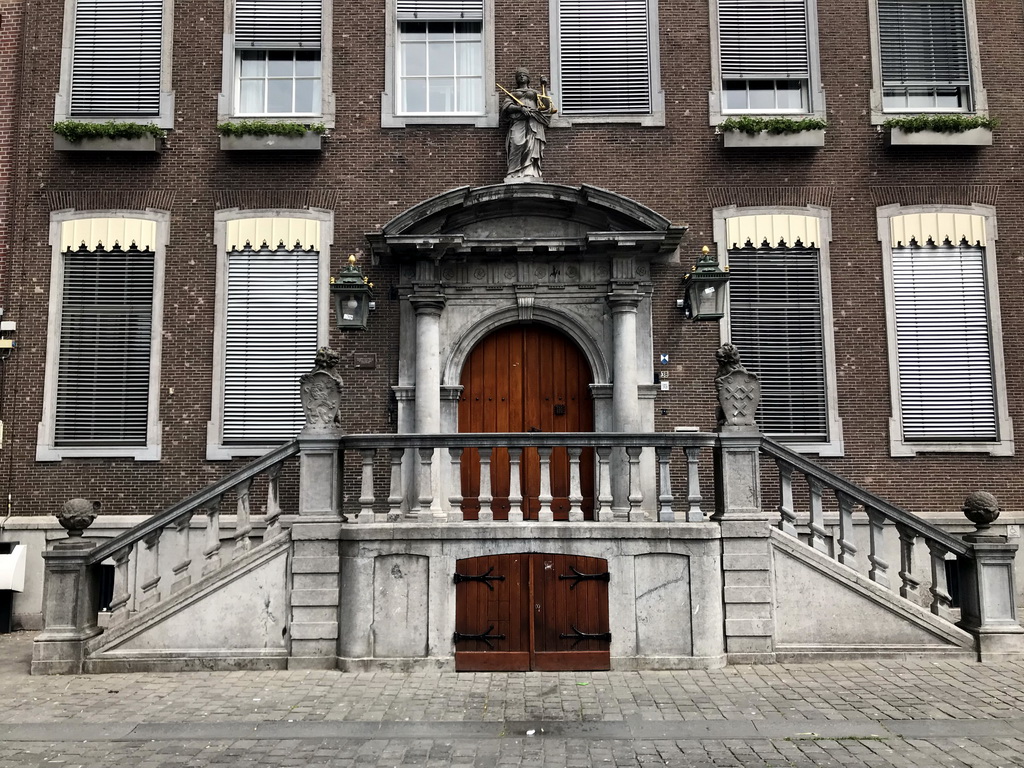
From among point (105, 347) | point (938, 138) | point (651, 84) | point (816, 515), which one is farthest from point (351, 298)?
point (938, 138)

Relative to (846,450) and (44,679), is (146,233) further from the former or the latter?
(846,450)

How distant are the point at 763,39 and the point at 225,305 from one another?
28.1 feet

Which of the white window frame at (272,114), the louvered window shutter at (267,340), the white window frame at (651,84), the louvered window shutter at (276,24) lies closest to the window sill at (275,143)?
the white window frame at (272,114)

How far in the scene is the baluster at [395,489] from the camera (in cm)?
785

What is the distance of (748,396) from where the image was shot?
8.01m

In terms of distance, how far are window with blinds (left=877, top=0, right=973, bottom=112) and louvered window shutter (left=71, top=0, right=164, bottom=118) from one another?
1054 cm

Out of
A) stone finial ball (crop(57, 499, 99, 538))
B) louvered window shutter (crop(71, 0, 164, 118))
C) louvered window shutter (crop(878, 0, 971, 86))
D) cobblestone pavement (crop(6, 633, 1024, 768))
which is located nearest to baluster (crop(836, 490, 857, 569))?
cobblestone pavement (crop(6, 633, 1024, 768))

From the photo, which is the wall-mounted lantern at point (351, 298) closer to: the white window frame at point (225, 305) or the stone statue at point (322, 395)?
the white window frame at point (225, 305)

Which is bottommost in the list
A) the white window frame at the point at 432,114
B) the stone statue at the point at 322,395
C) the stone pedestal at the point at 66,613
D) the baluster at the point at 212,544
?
the stone pedestal at the point at 66,613

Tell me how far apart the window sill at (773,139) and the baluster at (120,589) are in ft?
29.9

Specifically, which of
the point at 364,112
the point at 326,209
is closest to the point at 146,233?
the point at 326,209

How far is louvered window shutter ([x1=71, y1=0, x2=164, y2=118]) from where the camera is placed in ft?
36.6

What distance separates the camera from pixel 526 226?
1048cm

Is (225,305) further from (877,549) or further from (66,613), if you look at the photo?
(877,549)
